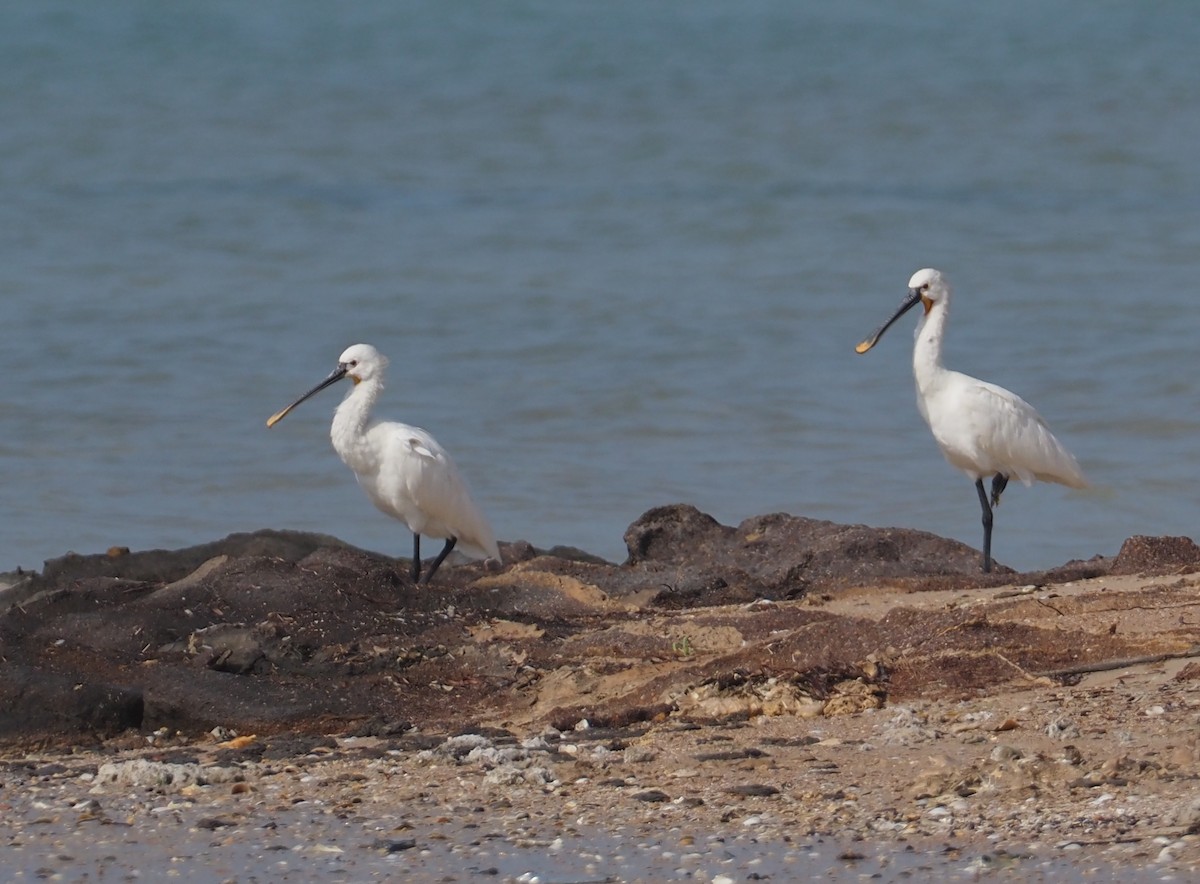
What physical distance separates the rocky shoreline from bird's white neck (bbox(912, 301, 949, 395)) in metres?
2.12

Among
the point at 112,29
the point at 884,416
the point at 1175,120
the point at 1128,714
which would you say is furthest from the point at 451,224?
the point at 1128,714

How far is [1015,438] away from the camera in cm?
1146

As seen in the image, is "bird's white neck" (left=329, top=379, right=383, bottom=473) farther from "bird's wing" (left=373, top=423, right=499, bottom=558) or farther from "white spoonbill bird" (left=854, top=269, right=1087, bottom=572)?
"white spoonbill bird" (left=854, top=269, right=1087, bottom=572)

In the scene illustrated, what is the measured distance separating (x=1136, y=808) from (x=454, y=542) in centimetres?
653

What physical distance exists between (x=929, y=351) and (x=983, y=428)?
64cm

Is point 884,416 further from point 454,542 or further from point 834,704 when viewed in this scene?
point 834,704

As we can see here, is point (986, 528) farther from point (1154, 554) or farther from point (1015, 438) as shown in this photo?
point (1154, 554)

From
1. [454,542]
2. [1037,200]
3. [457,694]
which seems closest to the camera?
[457,694]

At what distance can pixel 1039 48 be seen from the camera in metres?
35.8

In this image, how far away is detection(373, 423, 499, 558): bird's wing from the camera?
11062mm

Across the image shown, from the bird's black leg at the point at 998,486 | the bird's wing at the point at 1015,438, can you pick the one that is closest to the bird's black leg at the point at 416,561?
the bird's wing at the point at 1015,438

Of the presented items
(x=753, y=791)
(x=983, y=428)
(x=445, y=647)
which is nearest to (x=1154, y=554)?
(x=983, y=428)

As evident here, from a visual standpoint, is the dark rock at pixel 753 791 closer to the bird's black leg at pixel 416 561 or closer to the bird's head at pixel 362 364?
the bird's black leg at pixel 416 561

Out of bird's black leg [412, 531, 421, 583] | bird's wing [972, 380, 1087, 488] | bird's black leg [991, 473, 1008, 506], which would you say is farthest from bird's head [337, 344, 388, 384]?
bird's black leg [991, 473, 1008, 506]
